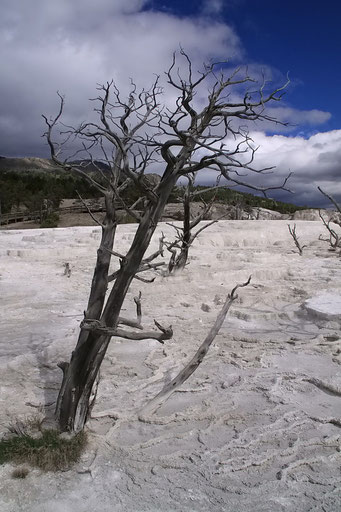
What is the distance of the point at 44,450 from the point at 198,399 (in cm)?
156

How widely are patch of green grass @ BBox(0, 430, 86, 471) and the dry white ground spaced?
0.23 feet

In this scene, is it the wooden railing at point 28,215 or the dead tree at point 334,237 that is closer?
the dead tree at point 334,237

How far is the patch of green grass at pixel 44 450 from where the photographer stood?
2.96 metres

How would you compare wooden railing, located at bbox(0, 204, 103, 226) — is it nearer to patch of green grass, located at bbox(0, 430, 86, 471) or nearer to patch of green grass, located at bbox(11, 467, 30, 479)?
patch of green grass, located at bbox(0, 430, 86, 471)

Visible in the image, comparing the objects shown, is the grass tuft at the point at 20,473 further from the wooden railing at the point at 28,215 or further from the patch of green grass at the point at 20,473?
the wooden railing at the point at 28,215

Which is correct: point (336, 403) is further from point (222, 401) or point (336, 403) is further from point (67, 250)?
point (67, 250)

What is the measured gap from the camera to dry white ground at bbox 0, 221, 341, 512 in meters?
2.76

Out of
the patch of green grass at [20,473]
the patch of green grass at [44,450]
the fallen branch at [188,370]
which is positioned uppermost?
the fallen branch at [188,370]

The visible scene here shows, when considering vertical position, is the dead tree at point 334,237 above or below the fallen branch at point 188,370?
above

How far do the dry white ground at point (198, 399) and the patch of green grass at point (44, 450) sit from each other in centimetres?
7

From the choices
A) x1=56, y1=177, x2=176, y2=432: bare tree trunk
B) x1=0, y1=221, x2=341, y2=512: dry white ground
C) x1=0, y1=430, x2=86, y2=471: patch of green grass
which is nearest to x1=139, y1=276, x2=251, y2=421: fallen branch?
x1=0, y1=221, x2=341, y2=512: dry white ground

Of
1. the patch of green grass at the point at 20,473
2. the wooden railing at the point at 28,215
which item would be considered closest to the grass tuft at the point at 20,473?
the patch of green grass at the point at 20,473

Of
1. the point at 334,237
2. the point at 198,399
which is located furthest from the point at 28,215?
the point at 198,399

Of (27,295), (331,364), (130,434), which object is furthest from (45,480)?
(27,295)
